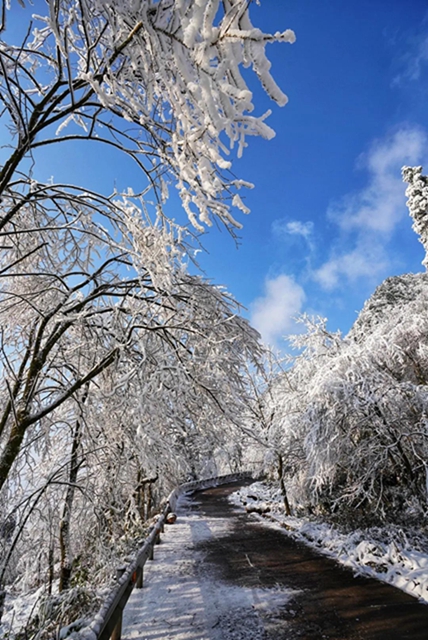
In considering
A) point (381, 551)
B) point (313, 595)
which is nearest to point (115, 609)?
point (313, 595)

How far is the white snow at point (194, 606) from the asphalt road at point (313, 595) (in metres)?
0.12

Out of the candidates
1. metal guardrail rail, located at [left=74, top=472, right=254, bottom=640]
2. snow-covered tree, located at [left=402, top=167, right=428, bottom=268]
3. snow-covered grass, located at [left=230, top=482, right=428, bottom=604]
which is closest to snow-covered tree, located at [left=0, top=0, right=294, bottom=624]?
metal guardrail rail, located at [left=74, top=472, right=254, bottom=640]

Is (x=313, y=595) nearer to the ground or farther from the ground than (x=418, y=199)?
nearer to the ground

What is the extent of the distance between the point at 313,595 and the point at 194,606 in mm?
2001

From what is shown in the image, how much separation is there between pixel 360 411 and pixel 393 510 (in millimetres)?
3182

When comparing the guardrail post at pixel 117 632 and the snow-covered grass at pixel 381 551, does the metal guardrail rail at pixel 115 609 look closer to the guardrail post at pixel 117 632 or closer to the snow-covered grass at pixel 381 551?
the guardrail post at pixel 117 632

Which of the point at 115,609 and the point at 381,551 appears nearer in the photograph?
the point at 115,609

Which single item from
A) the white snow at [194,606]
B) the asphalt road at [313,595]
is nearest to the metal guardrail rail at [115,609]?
the white snow at [194,606]

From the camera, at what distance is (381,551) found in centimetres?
671

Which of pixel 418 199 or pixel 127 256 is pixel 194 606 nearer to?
pixel 127 256

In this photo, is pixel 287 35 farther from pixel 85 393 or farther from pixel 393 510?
pixel 393 510

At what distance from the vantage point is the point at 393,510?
27.6 ft

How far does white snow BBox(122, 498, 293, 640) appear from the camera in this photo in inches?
176

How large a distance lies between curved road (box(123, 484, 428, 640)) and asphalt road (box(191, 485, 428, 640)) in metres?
0.01
